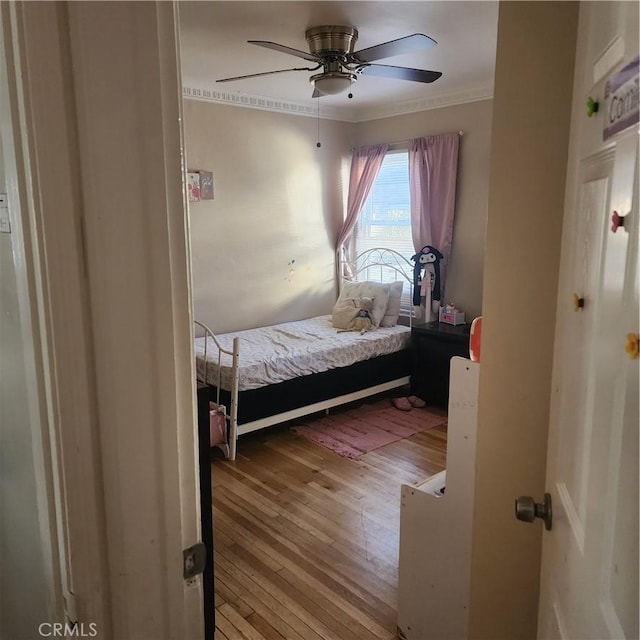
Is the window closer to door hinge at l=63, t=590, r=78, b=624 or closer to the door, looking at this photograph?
the door

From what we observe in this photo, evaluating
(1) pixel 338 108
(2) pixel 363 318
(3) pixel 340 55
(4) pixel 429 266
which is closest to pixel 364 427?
(2) pixel 363 318

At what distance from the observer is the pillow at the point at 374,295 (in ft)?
15.6

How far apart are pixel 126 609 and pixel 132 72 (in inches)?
29.6

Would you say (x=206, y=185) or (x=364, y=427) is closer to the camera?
(x=364, y=427)

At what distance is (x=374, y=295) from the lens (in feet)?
15.8

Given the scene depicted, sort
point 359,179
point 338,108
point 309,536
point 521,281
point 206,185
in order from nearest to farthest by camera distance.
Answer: point 521,281 → point 309,536 → point 206,185 → point 338,108 → point 359,179

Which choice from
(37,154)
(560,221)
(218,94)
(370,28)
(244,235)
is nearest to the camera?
(37,154)

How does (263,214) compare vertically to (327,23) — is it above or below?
below

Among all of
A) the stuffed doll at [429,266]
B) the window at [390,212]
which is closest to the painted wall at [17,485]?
the stuffed doll at [429,266]

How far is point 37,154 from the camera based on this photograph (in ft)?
2.21

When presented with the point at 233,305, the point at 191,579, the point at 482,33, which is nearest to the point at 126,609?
the point at 191,579

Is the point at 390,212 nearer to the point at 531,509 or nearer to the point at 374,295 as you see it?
the point at 374,295

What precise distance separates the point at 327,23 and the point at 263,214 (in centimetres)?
219

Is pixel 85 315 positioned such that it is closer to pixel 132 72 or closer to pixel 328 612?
pixel 132 72
